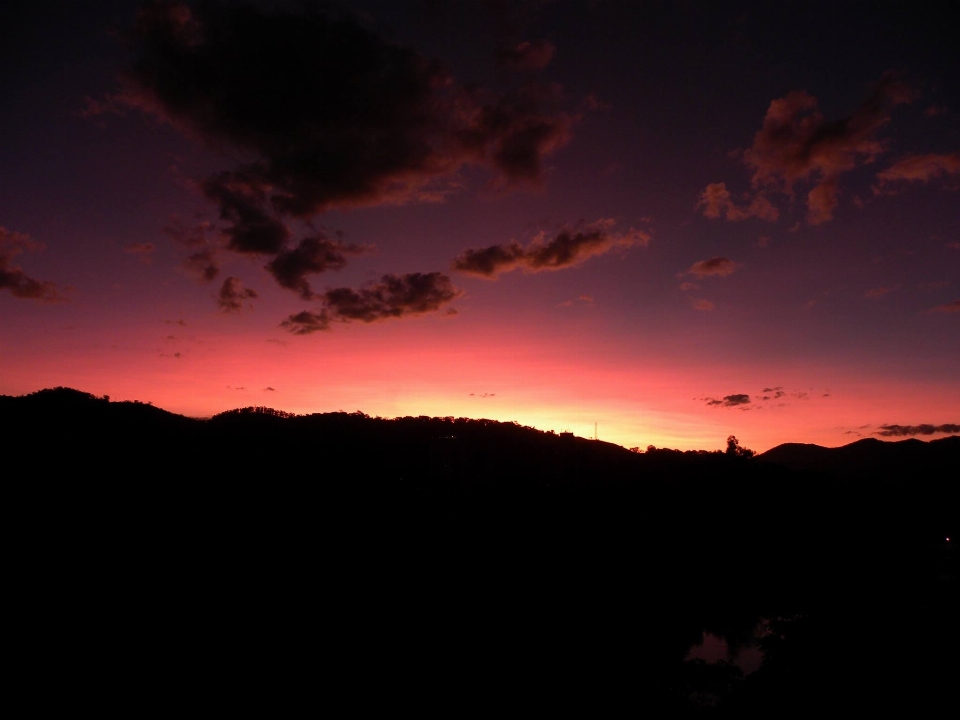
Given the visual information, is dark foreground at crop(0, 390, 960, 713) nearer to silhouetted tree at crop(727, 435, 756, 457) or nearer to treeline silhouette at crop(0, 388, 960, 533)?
treeline silhouette at crop(0, 388, 960, 533)

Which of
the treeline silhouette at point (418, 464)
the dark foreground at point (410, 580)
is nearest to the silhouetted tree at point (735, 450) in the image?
the treeline silhouette at point (418, 464)

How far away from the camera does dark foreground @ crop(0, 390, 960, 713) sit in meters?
29.2

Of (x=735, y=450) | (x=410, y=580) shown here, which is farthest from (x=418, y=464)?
(x=735, y=450)

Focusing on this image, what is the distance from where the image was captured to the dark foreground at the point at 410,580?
29172 millimetres

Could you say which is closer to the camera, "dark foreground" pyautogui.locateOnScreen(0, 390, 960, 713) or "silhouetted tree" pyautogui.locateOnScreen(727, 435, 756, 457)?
"dark foreground" pyautogui.locateOnScreen(0, 390, 960, 713)

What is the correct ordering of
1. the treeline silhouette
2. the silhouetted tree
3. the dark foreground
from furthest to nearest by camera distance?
the silhouetted tree, the treeline silhouette, the dark foreground

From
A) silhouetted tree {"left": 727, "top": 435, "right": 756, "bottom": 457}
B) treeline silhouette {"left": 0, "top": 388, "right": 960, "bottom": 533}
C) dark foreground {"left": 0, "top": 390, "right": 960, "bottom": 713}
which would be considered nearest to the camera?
dark foreground {"left": 0, "top": 390, "right": 960, "bottom": 713}

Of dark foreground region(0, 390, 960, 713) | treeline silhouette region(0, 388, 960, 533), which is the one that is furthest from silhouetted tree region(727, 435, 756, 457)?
dark foreground region(0, 390, 960, 713)

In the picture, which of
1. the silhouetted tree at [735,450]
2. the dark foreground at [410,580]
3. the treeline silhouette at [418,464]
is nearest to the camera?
the dark foreground at [410,580]

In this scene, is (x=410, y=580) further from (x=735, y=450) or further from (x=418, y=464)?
(x=735, y=450)

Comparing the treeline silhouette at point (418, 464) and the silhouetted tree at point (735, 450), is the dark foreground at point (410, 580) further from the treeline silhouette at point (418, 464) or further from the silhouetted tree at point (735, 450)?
the silhouetted tree at point (735, 450)

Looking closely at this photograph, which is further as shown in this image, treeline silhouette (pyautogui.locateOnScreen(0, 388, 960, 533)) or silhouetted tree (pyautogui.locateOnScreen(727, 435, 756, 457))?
silhouetted tree (pyautogui.locateOnScreen(727, 435, 756, 457))

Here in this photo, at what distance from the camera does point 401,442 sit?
80.7m

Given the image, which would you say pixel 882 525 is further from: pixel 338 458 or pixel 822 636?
pixel 338 458
